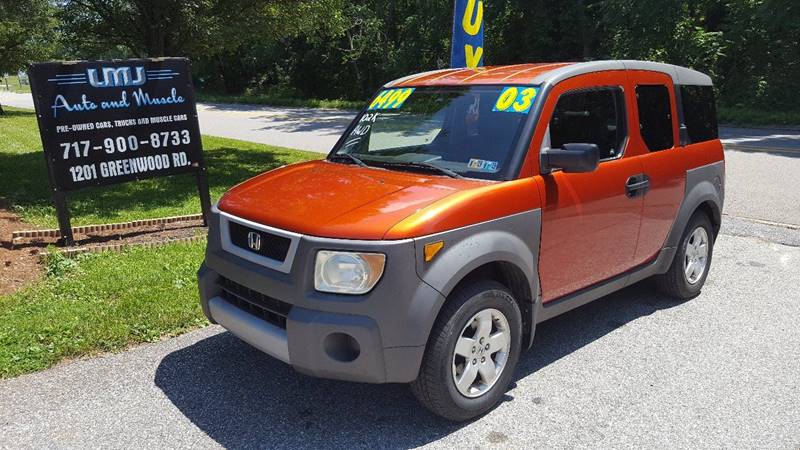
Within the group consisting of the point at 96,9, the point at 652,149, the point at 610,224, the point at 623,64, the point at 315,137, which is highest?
the point at 96,9

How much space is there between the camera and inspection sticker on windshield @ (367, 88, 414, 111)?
4.53m

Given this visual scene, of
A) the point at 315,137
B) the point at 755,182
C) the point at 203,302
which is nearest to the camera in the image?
the point at 203,302

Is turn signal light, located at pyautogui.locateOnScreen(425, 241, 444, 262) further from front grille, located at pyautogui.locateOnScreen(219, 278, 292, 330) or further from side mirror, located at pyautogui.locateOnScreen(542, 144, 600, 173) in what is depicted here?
side mirror, located at pyautogui.locateOnScreen(542, 144, 600, 173)

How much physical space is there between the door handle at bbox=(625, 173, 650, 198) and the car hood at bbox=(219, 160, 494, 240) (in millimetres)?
1255

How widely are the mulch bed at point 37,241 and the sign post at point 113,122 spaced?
0.34 metres

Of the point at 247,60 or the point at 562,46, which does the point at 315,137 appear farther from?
the point at 247,60

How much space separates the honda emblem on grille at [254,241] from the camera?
3391 mm

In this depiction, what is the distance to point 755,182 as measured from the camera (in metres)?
10.3

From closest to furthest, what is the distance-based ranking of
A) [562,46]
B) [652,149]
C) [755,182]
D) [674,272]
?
1. [652,149]
2. [674,272]
3. [755,182]
4. [562,46]

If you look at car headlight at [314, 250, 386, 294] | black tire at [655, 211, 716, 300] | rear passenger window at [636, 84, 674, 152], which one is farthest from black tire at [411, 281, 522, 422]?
black tire at [655, 211, 716, 300]

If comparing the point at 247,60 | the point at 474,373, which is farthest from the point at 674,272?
the point at 247,60

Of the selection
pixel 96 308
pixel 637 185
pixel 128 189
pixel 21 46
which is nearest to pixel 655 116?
pixel 637 185

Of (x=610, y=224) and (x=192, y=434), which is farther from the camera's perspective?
(x=610, y=224)

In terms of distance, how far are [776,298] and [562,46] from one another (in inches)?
953
